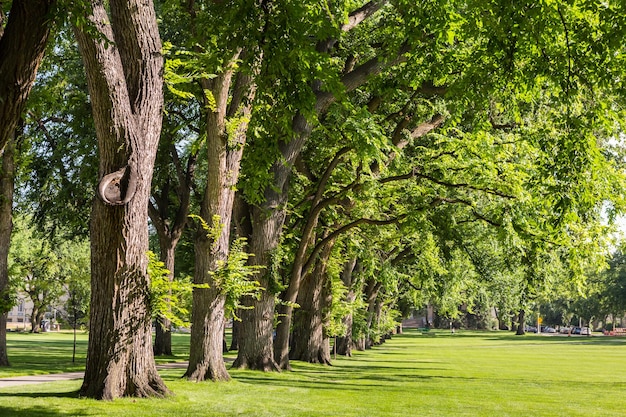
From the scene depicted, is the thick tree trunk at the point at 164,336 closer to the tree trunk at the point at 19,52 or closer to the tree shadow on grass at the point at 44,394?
the tree shadow on grass at the point at 44,394

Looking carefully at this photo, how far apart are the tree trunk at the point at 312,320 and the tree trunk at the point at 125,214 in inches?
568

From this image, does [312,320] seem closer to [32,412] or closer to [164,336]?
[164,336]

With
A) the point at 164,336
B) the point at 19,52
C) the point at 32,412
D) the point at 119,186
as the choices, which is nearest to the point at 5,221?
the point at 119,186

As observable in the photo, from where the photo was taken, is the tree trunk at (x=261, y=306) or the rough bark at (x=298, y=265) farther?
the rough bark at (x=298, y=265)

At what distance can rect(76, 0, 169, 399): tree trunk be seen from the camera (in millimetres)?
11727

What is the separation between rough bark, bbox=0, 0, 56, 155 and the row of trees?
2 cm

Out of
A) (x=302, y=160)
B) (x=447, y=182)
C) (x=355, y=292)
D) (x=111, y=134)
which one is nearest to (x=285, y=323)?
(x=302, y=160)

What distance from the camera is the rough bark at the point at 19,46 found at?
679cm

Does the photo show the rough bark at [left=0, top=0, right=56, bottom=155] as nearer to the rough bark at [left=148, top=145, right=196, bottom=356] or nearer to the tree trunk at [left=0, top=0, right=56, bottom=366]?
the tree trunk at [left=0, top=0, right=56, bottom=366]

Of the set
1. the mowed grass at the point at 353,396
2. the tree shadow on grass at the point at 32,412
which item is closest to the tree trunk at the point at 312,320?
the mowed grass at the point at 353,396

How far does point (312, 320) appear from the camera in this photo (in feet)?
92.0

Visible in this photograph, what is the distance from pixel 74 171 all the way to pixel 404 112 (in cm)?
1130

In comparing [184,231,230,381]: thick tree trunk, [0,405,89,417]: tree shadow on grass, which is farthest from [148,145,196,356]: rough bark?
[0,405,89,417]: tree shadow on grass

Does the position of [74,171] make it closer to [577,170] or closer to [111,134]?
[111,134]
